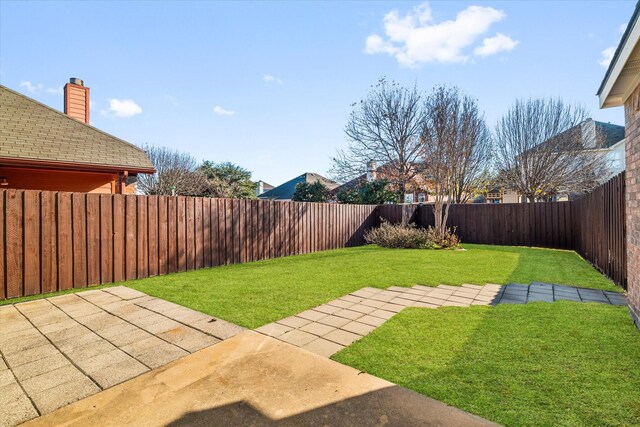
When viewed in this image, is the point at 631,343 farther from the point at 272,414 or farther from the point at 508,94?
the point at 508,94

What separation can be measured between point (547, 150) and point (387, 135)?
332 inches

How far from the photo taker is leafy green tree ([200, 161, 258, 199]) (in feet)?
71.6

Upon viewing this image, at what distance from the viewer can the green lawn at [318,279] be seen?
146 inches

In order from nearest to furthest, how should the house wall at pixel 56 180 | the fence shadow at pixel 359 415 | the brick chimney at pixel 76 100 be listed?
1. the fence shadow at pixel 359 415
2. the house wall at pixel 56 180
3. the brick chimney at pixel 76 100

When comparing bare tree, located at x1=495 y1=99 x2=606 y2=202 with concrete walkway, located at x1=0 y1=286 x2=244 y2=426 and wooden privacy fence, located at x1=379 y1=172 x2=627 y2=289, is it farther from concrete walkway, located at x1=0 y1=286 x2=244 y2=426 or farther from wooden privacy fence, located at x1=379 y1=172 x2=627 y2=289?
concrete walkway, located at x1=0 y1=286 x2=244 y2=426

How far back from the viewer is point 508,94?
55.2ft

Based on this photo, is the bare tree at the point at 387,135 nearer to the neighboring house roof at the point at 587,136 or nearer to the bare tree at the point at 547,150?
the bare tree at the point at 547,150

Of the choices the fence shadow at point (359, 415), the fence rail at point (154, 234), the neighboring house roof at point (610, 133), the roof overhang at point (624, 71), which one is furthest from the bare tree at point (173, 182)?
the neighboring house roof at point (610, 133)

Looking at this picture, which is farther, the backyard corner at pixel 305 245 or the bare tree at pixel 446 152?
the bare tree at pixel 446 152

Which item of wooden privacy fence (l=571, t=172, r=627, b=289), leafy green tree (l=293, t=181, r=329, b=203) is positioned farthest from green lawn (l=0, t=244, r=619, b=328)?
leafy green tree (l=293, t=181, r=329, b=203)

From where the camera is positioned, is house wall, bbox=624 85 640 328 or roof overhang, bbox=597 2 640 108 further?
house wall, bbox=624 85 640 328

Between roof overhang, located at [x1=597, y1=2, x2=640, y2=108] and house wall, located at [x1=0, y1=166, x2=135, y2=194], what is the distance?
940 cm

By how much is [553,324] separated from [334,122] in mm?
17237

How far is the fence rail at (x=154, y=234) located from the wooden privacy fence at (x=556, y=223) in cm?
4
